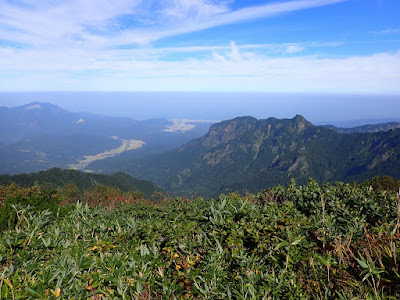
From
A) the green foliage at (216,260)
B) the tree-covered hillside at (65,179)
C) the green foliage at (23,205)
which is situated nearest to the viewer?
the green foliage at (216,260)

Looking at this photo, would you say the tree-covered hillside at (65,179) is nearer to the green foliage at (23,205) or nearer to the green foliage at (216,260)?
the green foliage at (23,205)

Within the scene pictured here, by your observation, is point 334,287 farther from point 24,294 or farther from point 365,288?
point 24,294

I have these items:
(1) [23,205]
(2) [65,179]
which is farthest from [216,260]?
(2) [65,179]

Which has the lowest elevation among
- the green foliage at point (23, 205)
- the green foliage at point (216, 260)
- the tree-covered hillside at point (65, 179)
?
the tree-covered hillside at point (65, 179)

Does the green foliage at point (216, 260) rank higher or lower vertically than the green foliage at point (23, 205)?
higher

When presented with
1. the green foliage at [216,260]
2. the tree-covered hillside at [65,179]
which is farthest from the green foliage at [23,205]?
the tree-covered hillside at [65,179]

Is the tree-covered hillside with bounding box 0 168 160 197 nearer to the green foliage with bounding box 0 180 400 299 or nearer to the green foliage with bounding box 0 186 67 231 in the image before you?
the green foliage with bounding box 0 186 67 231

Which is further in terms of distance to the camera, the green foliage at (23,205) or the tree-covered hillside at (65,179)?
the tree-covered hillside at (65,179)

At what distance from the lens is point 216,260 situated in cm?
381

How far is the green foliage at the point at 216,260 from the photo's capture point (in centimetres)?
306

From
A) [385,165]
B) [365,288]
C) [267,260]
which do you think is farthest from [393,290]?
A: [385,165]

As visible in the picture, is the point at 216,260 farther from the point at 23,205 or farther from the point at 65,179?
the point at 65,179

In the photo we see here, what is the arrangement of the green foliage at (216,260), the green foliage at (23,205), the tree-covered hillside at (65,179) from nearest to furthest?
1. the green foliage at (216,260)
2. the green foliage at (23,205)
3. the tree-covered hillside at (65,179)

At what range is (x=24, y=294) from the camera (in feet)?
8.95
